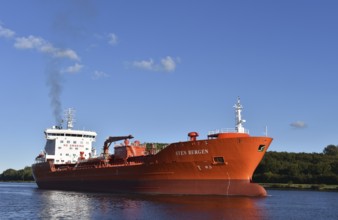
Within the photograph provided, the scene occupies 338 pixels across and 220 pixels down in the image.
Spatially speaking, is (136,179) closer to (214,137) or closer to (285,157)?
(214,137)

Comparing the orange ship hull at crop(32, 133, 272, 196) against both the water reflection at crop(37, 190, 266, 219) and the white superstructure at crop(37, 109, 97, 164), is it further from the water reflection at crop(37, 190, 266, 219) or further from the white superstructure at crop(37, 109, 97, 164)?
the white superstructure at crop(37, 109, 97, 164)

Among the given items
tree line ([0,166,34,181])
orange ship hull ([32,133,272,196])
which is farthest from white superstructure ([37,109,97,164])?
tree line ([0,166,34,181])

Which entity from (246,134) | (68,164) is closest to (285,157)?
(68,164)

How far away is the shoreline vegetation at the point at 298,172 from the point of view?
6062cm

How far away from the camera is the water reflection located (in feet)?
77.9

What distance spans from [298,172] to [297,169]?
0.64 m

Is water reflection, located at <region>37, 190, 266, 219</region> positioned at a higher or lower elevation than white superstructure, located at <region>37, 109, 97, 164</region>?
lower

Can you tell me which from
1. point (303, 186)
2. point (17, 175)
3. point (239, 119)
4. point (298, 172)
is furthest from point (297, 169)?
point (17, 175)

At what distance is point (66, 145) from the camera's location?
56.3 m

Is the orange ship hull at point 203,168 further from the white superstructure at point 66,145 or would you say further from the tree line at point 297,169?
the tree line at point 297,169

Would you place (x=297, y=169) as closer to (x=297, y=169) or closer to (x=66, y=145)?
(x=297, y=169)

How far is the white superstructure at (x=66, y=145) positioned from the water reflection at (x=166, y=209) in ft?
83.0

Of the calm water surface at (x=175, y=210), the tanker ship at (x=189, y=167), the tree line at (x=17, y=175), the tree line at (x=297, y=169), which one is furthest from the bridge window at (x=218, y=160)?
the tree line at (x=17, y=175)

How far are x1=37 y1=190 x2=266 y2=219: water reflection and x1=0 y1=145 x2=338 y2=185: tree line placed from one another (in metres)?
33.5
